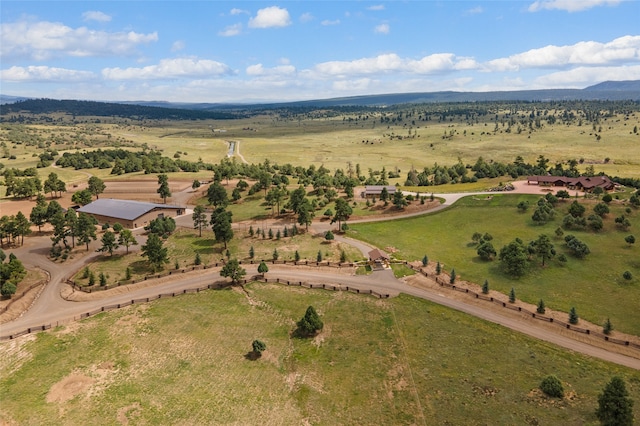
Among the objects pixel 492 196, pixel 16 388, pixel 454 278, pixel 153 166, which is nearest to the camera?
pixel 16 388

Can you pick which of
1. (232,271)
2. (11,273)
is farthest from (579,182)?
(11,273)

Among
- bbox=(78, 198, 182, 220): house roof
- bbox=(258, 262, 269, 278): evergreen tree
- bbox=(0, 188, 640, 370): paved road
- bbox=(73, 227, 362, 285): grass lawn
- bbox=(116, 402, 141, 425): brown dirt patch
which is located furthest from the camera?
bbox=(78, 198, 182, 220): house roof

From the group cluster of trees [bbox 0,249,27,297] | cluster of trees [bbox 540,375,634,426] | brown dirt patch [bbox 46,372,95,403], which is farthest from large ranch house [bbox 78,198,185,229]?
cluster of trees [bbox 540,375,634,426]

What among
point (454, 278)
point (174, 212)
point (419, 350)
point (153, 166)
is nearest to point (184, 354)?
point (419, 350)

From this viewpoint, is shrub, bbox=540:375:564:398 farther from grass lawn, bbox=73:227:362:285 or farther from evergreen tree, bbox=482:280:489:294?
grass lawn, bbox=73:227:362:285

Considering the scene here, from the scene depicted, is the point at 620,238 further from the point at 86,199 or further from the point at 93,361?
the point at 86,199

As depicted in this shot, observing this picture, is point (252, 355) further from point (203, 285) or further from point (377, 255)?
point (377, 255)

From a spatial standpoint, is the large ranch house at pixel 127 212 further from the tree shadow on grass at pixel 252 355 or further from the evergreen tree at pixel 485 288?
the evergreen tree at pixel 485 288
